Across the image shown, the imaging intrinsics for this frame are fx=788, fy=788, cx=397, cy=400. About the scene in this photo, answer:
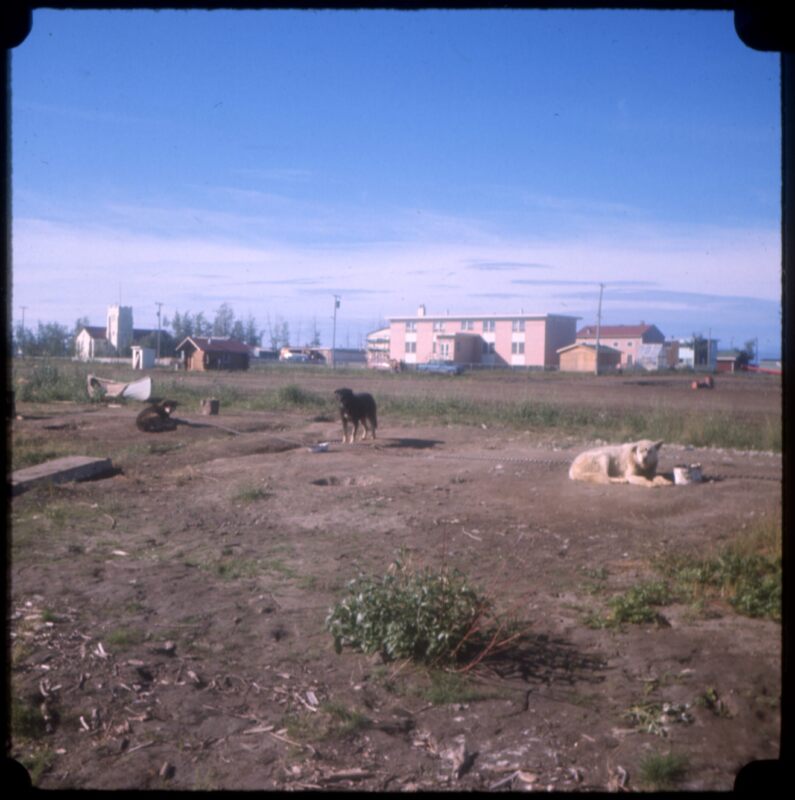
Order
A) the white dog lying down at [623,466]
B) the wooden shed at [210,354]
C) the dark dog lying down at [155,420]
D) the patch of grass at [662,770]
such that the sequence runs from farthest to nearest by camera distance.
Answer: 1. the wooden shed at [210,354]
2. the dark dog lying down at [155,420]
3. the white dog lying down at [623,466]
4. the patch of grass at [662,770]

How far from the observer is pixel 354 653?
5293 mm

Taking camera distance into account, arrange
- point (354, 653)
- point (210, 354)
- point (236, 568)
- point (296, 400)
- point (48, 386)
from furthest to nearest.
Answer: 1. point (210, 354)
2. point (48, 386)
3. point (296, 400)
4. point (236, 568)
5. point (354, 653)

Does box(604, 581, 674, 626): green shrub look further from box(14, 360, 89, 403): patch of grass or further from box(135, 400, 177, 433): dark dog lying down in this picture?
box(14, 360, 89, 403): patch of grass

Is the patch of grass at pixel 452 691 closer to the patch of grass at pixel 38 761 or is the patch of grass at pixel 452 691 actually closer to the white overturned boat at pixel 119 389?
the patch of grass at pixel 38 761

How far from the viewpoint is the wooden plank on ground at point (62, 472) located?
1093 centimetres

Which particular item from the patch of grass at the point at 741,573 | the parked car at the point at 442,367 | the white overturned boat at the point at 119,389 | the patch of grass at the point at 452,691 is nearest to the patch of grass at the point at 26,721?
the patch of grass at the point at 452,691

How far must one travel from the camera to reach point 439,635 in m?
5.03

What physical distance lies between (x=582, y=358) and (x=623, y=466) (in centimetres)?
4607

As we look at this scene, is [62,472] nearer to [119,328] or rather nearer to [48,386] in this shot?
[48,386]

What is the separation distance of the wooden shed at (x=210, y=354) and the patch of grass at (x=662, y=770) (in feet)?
133

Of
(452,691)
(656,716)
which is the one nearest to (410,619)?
(452,691)

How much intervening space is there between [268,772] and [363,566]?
11.6ft

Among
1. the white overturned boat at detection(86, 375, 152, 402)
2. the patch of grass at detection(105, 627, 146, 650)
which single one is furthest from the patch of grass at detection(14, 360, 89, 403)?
the patch of grass at detection(105, 627, 146, 650)

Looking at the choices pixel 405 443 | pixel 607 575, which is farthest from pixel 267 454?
pixel 607 575
